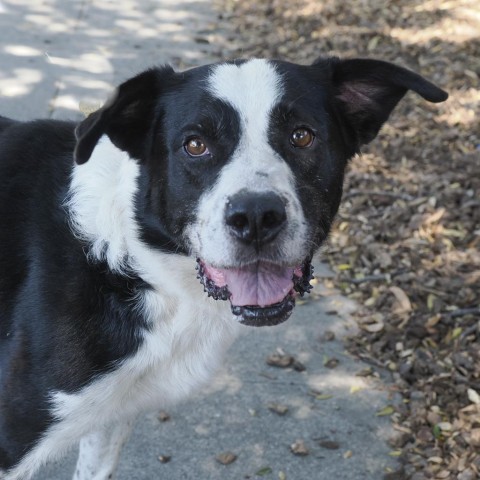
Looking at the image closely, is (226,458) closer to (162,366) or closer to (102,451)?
(102,451)

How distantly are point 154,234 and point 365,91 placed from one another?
102cm

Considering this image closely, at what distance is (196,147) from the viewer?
2.78 metres

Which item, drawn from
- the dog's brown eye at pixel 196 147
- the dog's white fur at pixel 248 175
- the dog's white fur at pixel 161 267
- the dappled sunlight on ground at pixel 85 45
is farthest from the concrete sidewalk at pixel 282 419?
the dappled sunlight on ground at pixel 85 45

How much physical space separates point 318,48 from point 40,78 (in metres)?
2.86

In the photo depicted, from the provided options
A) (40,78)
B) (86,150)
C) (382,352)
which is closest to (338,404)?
(382,352)

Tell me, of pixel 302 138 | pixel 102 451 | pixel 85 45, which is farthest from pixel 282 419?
pixel 85 45

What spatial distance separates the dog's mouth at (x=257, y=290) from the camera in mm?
2715

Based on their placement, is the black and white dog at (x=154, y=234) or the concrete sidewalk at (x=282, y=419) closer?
the black and white dog at (x=154, y=234)

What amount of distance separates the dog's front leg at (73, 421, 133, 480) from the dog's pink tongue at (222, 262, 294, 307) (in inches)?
40.0

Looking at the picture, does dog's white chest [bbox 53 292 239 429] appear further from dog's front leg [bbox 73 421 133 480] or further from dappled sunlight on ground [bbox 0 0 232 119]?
dappled sunlight on ground [bbox 0 0 232 119]

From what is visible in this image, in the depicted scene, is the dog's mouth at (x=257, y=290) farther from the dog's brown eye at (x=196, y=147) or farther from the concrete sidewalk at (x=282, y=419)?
the concrete sidewalk at (x=282, y=419)

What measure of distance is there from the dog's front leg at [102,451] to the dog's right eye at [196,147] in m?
1.30

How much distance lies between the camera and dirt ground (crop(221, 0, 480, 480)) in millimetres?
3924

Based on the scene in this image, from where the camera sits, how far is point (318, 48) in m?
7.99
